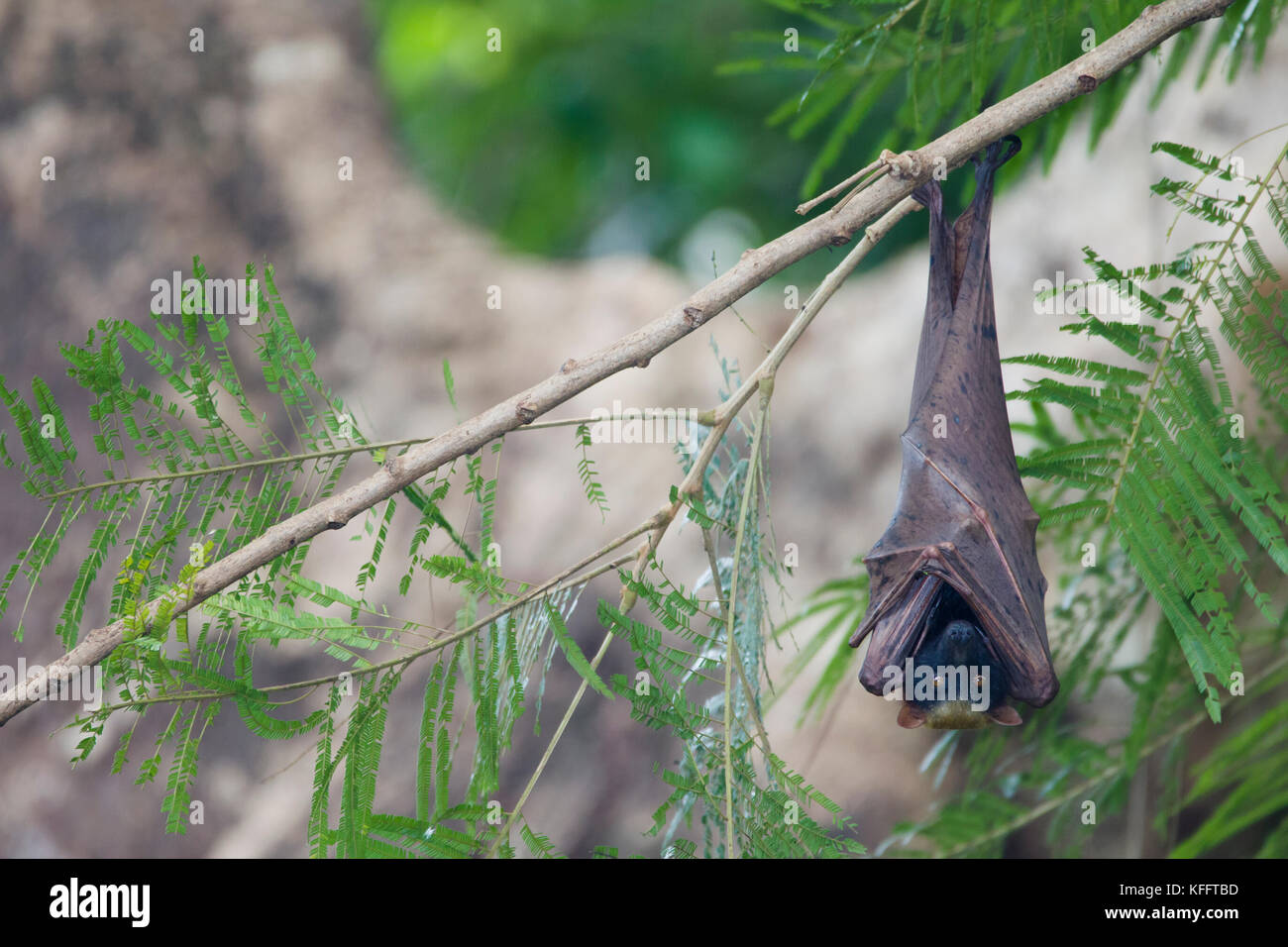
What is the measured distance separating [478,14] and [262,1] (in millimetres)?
790

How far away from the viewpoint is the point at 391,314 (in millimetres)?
2273

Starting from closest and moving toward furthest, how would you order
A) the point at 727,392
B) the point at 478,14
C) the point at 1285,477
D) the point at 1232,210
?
the point at 1232,210, the point at 727,392, the point at 1285,477, the point at 478,14

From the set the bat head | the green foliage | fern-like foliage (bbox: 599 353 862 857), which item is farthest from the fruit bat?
the green foliage

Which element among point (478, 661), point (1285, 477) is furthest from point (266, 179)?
point (1285, 477)

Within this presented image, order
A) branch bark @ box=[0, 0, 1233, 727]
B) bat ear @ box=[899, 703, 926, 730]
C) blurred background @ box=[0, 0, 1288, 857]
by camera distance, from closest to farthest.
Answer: branch bark @ box=[0, 0, 1233, 727], bat ear @ box=[899, 703, 926, 730], blurred background @ box=[0, 0, 1288, 857]

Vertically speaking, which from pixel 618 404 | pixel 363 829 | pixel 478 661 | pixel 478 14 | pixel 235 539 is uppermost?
pixel 478 14

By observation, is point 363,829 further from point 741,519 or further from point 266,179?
point 266,179

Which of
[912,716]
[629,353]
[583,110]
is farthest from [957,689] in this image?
[583,110]

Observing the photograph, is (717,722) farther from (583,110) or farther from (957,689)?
(583,110)

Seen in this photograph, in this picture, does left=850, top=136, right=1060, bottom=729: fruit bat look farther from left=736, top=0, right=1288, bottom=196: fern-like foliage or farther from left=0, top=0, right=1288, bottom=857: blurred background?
left=0, top=0, right=1288, bottom=857: blurred background

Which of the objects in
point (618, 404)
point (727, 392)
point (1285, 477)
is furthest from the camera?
point (618, 404)

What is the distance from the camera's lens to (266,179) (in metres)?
2.32

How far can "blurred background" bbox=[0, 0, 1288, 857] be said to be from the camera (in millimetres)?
1865

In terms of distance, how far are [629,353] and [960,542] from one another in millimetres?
313
